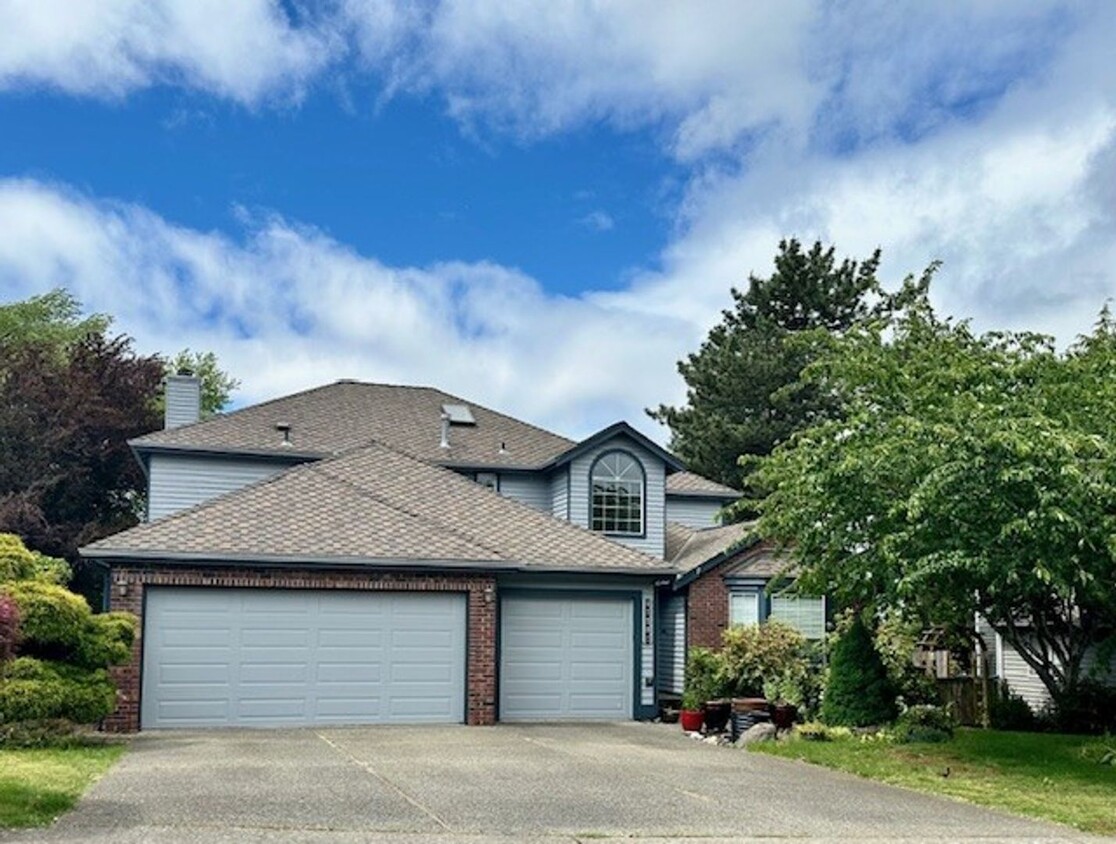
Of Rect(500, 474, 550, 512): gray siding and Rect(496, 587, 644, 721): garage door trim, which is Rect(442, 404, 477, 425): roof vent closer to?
Rect(500, 474, 550, 512): gray siding

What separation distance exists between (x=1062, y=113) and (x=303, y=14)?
11582mm

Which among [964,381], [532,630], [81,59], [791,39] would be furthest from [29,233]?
[964,381]

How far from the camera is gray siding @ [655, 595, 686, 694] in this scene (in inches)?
916

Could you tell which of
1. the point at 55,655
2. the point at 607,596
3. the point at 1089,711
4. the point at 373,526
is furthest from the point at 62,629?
the point at 1089,711

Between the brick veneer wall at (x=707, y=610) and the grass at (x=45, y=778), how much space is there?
11.5 metres

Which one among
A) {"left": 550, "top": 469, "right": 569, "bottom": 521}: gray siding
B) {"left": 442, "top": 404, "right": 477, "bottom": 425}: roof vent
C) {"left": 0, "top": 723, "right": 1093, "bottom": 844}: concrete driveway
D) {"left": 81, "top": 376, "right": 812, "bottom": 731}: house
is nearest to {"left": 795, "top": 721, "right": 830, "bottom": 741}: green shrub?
{"left": 0, "top": 723, "right": 1093, "bottom": 844}: concrete driveway

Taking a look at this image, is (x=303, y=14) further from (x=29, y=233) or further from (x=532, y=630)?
(x=29, y=233)

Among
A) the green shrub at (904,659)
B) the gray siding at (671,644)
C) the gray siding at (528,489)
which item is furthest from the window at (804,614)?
the gray siding at (528,489)

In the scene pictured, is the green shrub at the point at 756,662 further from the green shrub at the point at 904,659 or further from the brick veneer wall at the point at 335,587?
the brick veneer wall at the point at 335,587

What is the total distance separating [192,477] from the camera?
2448 centimetres

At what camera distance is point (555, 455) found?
26.5 metres

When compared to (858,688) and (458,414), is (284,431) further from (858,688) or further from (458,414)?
(858,688)

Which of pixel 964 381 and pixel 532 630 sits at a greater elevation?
pixel 964 381

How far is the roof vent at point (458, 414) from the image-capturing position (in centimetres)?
2764
